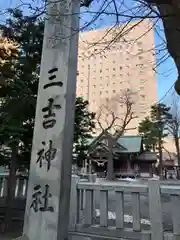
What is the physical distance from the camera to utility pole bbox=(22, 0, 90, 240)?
12.1 feet

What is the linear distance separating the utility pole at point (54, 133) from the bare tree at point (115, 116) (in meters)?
19.2

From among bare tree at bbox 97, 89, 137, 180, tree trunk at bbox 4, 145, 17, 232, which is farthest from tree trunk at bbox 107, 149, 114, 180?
tree trunk at bbox 4, 145, 17, 232

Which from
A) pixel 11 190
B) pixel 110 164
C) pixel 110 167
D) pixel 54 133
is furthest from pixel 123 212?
pixel 110 164

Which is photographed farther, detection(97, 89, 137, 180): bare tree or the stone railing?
detection(97, 89, 137, 180): bare tree

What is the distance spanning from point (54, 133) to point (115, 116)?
23.7 meters

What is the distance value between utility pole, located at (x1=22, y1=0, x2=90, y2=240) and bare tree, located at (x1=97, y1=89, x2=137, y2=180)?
19.2 m

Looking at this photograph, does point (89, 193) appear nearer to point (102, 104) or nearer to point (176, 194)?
point (176, 194)

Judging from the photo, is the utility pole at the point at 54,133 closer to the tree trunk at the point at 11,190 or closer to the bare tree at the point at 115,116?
the tree trunk at the point at 11,190

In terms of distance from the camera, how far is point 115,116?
27438 mm

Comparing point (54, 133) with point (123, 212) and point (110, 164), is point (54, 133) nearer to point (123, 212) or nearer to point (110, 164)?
point (123, 212)

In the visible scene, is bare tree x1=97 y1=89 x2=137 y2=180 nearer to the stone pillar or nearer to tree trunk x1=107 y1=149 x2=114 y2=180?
tree trunk x1=107 y1=149 x2=114 y2=180

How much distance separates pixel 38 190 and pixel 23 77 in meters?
2.85

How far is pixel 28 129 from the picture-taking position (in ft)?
17.9

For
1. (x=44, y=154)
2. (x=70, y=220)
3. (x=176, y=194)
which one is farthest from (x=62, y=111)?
(x=176, y=194)
